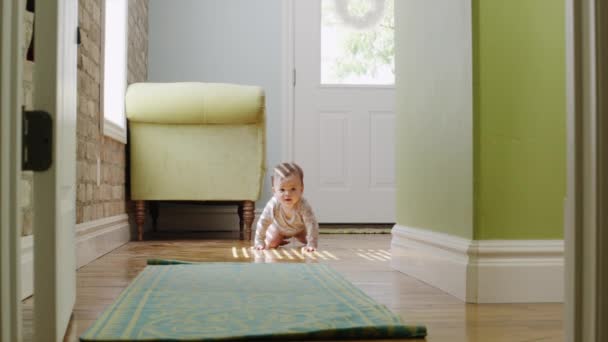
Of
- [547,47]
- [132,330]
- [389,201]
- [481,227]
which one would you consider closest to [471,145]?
[481,227]

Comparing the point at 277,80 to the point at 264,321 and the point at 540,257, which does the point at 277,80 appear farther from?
the point at 264,321

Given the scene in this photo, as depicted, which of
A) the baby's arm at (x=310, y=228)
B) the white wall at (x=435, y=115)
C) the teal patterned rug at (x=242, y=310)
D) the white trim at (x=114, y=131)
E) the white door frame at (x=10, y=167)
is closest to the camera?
the white door frame at (x=10, y=167)

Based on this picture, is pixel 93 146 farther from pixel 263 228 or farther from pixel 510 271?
pixel 510 271

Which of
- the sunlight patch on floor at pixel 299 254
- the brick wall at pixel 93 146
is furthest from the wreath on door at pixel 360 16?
the sunlight patch on floor at pixel 299 254

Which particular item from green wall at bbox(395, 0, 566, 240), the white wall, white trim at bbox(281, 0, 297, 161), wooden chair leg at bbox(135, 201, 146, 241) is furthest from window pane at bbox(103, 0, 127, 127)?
green wall at bbox(395, 0, 566, 240)

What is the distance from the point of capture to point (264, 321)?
1176 millimetres

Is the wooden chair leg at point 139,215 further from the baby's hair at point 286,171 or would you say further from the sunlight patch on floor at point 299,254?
the baby's hair at point 286,171

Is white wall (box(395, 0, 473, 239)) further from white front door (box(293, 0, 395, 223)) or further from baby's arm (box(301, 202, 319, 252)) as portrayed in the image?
white front door (box(293, 0, 395, 223))

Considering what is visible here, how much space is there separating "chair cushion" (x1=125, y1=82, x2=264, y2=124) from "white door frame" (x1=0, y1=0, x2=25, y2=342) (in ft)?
8.45

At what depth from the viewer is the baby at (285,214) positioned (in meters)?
2.96

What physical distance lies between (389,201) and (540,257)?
2.92 meters

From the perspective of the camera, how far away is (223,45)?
448 centimetres
